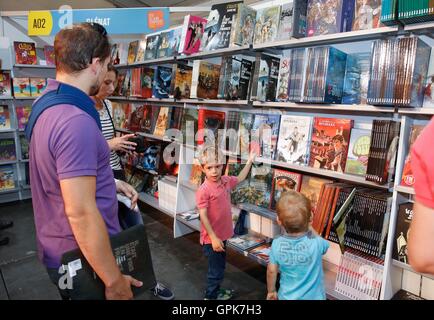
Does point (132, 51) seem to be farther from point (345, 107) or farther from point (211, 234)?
point (345, 107)

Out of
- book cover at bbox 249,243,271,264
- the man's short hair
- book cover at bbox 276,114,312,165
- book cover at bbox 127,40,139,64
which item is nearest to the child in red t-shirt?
book cover at bbox 249,243,271,264

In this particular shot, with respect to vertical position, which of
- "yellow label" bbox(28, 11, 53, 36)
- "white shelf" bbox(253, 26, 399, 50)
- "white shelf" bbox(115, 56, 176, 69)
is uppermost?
"yellow label" bbox(28, 11, 53, 36)

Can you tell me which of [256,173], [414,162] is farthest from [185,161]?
[414,162]

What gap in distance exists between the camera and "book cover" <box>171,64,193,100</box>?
3.27 meters

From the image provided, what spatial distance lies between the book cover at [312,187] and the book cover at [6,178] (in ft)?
13.6

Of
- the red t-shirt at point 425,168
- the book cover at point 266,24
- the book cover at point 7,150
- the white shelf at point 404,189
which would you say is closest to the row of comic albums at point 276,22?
the book cover at point 266,24

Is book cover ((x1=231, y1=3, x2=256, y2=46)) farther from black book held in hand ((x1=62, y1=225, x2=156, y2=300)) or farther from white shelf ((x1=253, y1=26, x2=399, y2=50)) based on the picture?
black book held in hand ((x1=62, y1=225, x2=156, y2=300))

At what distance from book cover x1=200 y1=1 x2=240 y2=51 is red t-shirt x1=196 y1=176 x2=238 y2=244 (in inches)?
47.1

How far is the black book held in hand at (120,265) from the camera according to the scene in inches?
39.2

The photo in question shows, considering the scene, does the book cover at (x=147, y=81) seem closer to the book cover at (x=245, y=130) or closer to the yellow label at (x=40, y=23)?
the yellow label at (x=40, y=23)

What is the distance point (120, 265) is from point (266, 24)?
203 centimetres

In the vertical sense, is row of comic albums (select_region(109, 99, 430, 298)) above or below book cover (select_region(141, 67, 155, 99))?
below

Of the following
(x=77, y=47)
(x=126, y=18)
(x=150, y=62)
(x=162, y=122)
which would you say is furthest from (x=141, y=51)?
(x=77, y=47)

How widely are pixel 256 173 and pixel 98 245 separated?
1770 millimetres
